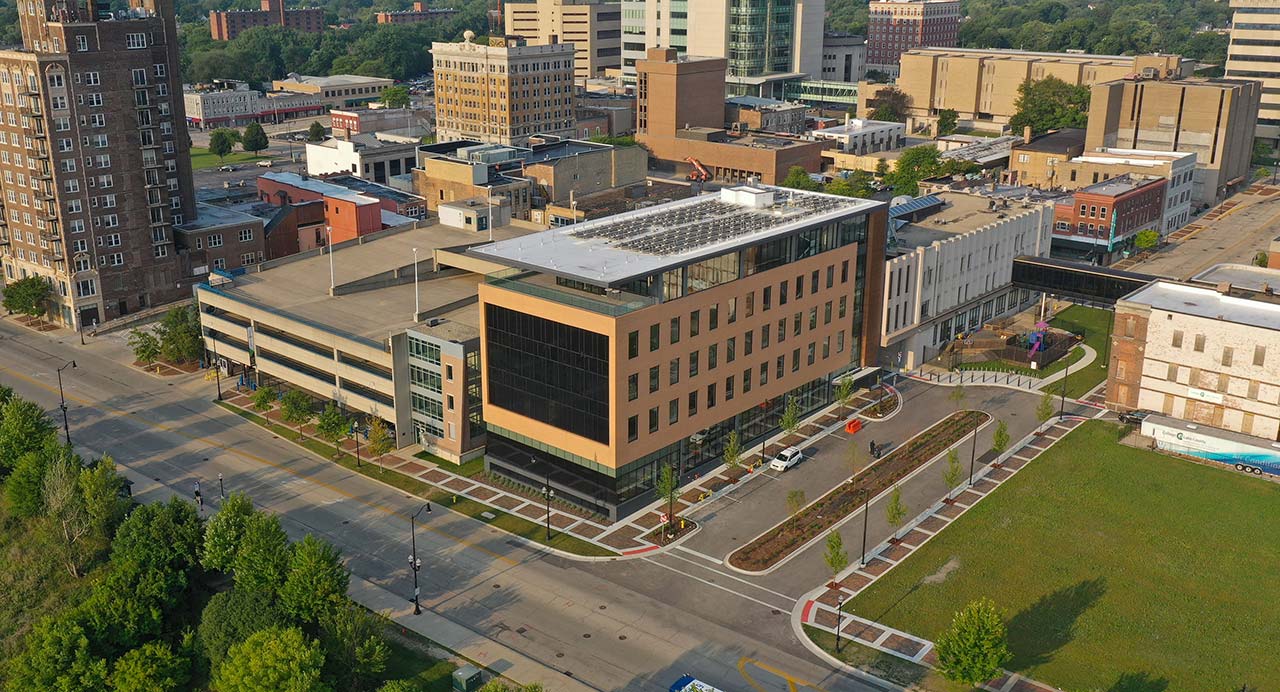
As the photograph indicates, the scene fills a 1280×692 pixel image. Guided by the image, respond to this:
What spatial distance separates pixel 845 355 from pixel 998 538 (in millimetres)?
28985

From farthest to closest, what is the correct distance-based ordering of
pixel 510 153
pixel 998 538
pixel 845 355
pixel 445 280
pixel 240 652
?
1. pixel 510 153
2. pixel 445 280
3. pixel 845 355
4. pixel 998 538
5. pixel 240 652

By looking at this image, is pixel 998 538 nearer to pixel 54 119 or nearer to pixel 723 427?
pixel 723 427

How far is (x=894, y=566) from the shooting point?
A: 76.5 m

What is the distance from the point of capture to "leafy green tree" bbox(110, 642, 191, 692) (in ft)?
212

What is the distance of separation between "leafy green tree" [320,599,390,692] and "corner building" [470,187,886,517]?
77.3ft

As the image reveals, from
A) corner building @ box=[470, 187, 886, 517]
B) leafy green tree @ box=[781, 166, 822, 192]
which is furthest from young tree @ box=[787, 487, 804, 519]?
leafy green tree @ box=[781, 166, 822, 192]

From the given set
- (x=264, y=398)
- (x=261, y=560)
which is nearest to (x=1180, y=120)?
(x=264, y=398)

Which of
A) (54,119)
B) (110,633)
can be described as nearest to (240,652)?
(110,633)

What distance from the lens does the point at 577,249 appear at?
8900 centimetres

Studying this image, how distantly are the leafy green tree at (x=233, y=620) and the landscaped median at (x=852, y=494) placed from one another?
102 feet

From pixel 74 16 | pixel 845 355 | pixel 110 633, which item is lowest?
pixel 110 633

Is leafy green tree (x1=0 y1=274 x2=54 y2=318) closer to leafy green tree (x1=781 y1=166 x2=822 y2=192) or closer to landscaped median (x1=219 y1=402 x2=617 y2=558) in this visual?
Result: landscaped median (x1=219 y1=402 x2=617 y2=558)

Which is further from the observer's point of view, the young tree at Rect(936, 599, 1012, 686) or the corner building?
the corner building

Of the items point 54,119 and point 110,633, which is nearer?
point 110,633
